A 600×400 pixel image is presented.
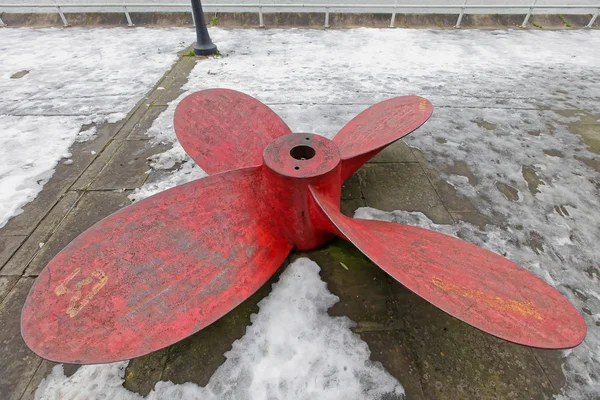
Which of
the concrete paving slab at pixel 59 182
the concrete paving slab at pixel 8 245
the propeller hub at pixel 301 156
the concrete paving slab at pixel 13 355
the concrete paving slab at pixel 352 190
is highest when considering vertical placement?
the propeller hub at pixel 301 156

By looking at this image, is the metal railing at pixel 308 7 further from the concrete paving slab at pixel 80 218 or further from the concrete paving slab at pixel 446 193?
the concrete paving slab at pixel 80 218

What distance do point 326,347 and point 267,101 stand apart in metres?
3.13

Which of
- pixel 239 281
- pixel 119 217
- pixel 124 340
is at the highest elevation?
pixel 119 217

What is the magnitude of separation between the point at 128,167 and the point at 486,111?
3.96 m

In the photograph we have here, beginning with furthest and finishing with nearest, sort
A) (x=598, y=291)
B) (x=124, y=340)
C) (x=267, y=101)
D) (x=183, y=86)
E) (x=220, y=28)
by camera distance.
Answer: (x=220, y=28) < (x=183, y=86) < (x=267, y=101) < (x=598, y=291) < (x=124, y=340)

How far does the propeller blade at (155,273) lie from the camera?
1312 mm

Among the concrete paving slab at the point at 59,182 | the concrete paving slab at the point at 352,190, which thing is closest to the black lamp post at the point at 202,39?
the concrete paving slab at the point at 59,182

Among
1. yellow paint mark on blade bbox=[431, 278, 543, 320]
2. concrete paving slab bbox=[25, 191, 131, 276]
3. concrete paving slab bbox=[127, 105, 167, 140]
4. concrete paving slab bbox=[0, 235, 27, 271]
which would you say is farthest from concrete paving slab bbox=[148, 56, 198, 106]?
yellow paint mark on blade bbox=[431, 278, 543, 320]

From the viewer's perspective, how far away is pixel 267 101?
4.12 metres

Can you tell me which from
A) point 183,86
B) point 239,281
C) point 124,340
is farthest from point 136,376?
point 183,86

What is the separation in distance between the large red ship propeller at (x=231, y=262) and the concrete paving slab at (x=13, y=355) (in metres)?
0.68

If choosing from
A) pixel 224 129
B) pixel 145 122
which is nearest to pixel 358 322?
pixel 224 129

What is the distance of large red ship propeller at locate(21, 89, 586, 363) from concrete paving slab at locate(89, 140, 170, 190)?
859mm

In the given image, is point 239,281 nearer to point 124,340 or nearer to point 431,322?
point 124,340
